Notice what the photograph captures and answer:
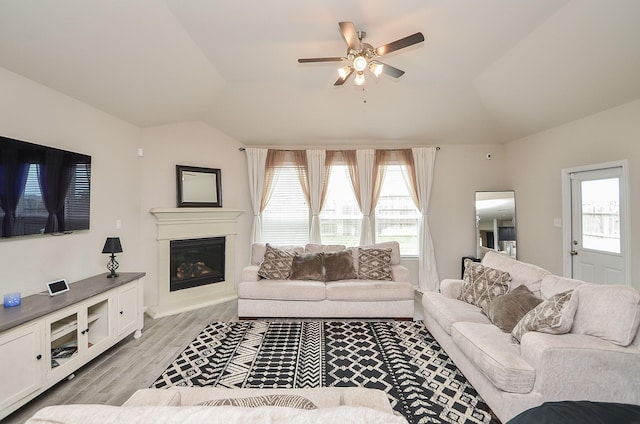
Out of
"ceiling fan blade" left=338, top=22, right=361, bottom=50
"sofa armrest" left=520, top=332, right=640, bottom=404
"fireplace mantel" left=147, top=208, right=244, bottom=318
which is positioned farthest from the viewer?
"fireplace mantel" left=147, top=208, right=244, bottom=318

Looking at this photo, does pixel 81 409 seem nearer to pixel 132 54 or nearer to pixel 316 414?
pixel 316 414

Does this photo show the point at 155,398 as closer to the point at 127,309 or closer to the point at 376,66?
the point at 127,309

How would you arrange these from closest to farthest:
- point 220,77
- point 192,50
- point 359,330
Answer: point 192,50 < point 359,330 < point 220,77

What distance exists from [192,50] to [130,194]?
6.89ft

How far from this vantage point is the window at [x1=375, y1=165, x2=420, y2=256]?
16.8 feet

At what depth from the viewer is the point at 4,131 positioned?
233 cm

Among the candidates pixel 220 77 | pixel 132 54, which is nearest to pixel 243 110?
pixel 220 77

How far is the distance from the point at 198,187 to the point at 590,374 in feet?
15.4

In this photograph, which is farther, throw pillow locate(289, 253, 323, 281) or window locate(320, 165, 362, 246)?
window locate(320, 165, 362, 246)

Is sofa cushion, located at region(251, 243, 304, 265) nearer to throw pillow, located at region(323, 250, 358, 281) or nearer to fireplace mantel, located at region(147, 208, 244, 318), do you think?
throw pillow, located at region(323, 250, 358, 281)

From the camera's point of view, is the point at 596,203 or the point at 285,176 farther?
the point at 285,176

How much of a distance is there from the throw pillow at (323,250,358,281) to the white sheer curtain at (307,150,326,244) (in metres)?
1.05

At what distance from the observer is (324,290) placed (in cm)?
361

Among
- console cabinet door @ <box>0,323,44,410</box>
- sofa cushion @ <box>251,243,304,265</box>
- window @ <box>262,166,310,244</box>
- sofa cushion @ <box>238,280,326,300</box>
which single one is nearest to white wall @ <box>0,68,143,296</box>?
console cabinet door @ <box>0,323,44,410</box>
